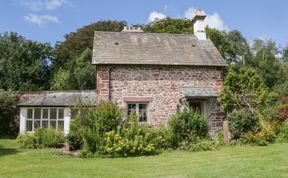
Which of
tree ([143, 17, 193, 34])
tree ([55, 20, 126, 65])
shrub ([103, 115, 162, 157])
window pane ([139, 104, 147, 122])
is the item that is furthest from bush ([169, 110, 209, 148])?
tree ([55, 20, 126, 65])

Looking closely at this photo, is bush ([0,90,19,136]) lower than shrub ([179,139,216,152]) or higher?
higher

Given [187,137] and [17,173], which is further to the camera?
[187,137]

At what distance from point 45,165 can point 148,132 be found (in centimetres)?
530

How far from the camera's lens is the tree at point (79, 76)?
136 ft

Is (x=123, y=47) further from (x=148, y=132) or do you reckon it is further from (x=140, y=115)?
(x=148, y=132)

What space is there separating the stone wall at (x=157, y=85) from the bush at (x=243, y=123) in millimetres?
3921

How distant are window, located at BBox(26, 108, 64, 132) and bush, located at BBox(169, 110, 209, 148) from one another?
35.3ft

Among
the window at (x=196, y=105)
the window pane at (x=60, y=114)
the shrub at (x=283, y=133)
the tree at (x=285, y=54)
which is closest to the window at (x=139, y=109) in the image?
the window at (x=196, y=105)

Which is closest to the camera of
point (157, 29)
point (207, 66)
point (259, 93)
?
point (259, 93)

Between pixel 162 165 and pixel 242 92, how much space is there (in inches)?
409

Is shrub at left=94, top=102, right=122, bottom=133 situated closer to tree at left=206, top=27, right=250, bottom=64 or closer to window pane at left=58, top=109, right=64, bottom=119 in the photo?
window pane at left=58, top=109, right=64, bottom=119

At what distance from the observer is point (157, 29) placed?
1794 inches

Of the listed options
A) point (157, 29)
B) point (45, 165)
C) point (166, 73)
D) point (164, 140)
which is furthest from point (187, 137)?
point (157, 29)

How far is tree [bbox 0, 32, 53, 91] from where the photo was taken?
44719mm
